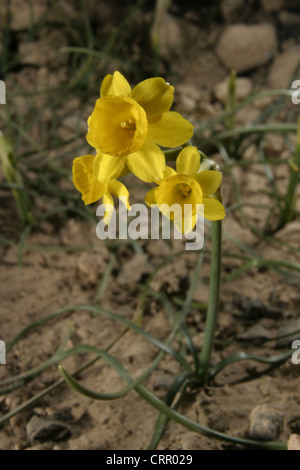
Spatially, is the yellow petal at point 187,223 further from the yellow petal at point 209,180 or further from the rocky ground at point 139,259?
the rocky ground at point 139,259

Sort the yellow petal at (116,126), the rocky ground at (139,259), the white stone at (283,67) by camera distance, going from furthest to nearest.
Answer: the white stone at (283,67)
the rocky ground at (139,259)
the yellow petal at (116,126)

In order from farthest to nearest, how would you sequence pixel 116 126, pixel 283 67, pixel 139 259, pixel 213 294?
pixel 283 67
pixel 139 259
pixel 213 294
pixel 116 126

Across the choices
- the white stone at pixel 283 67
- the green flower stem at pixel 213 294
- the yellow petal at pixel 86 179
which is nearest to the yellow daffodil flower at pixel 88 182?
the yellow petal at pixel 86 179

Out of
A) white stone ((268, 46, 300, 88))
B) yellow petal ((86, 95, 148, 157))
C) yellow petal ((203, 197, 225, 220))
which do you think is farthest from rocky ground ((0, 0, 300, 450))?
yellow petal ((86, 95, 148, 157))

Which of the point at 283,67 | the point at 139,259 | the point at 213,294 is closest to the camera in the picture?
the point at 213,294

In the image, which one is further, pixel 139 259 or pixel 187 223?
pixel 139 259

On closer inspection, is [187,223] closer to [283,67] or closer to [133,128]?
[133,128]

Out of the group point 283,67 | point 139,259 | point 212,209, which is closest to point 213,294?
point 212,209
